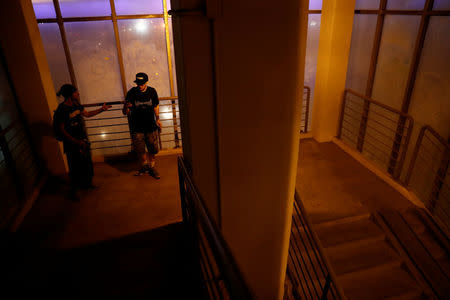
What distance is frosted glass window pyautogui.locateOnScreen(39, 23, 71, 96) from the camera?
4789mm

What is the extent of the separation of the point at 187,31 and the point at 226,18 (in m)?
0.29

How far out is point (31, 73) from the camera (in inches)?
167

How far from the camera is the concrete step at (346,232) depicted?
13.8 ft

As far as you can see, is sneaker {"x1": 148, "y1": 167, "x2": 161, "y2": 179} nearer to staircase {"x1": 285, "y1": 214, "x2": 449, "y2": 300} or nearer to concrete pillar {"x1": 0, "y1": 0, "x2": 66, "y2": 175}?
concrete pillar {"x1": 0, "y1": 0, "x2": 66, "y2": 175}

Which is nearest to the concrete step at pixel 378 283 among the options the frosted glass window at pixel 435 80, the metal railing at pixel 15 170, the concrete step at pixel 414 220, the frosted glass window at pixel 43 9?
the concrete step at pixel 414 220

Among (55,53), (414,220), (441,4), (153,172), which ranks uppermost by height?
(441,4)

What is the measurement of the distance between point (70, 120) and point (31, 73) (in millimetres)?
1120

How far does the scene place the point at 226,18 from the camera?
209 centimetres

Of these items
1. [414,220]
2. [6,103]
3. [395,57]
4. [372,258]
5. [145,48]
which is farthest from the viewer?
[395,57]

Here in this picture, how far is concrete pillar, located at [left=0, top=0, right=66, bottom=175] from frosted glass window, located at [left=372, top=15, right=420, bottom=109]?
5803 millimetres

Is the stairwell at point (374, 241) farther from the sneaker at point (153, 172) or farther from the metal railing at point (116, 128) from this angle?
the metal railing at point (116, 128)

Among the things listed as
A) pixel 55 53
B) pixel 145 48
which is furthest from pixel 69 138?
pixel 145 48

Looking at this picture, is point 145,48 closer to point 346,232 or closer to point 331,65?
point 331,65

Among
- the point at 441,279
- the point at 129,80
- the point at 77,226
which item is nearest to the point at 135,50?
the point at 129,80
